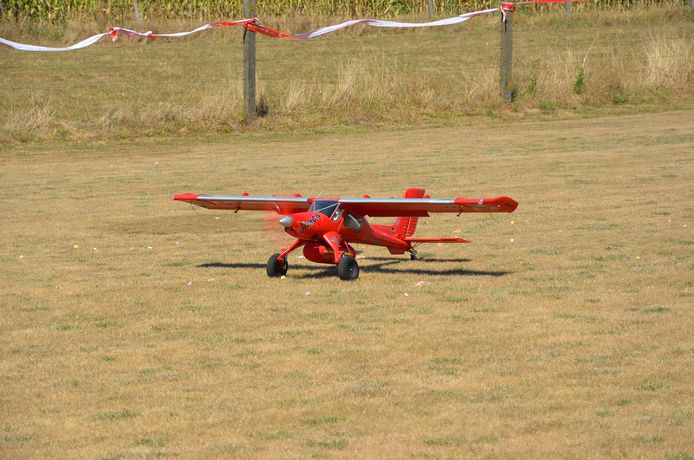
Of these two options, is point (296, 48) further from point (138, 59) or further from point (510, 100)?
point (510, 100)

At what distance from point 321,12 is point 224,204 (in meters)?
34.2

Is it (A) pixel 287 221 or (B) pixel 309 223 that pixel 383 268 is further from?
(A) pixel 287 221

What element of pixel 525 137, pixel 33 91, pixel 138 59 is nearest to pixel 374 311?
pixel 525 137

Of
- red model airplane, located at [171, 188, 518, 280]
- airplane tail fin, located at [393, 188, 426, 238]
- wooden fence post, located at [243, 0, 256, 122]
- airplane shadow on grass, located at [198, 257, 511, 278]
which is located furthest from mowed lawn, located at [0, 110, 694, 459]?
wooden fence post, located at [243, 0, 256, 122]

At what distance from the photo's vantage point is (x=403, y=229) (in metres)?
15.1

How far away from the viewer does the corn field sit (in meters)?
45.7

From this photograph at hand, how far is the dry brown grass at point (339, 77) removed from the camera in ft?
100

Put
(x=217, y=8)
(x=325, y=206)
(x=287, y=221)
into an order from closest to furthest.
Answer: (x=287, y=221) < (x=325, y=206) < (x=217, y=8)

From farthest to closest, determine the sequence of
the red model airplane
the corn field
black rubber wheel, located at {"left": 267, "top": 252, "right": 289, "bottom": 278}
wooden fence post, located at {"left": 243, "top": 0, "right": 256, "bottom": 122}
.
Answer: the corn field, wooden fence post, located at {"left": 243, "top": 0, "right": 256, "bottom": 122}, black rubber wheel, located at {"left": 267, "top": 252, "right": 289, "bottom": 278}, the red model airplane

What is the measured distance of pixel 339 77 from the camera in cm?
3250

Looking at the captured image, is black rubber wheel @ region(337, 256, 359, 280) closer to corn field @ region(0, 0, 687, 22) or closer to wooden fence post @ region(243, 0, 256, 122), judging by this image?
wooden fence post @ region(243, 0, 256, 122)

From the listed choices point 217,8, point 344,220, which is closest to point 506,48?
point 217,8

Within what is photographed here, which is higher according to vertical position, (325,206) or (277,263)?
(325,206)

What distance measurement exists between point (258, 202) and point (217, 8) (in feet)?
110
